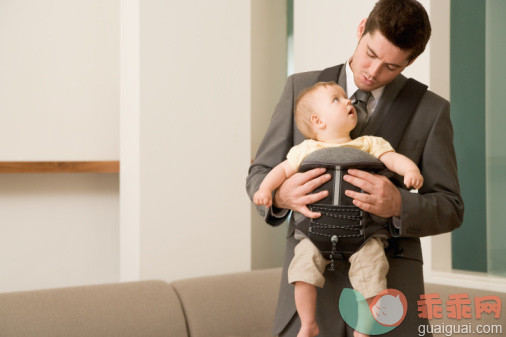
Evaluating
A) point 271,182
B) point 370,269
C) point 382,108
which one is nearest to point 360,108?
point 382,108

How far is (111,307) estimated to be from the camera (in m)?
2.37

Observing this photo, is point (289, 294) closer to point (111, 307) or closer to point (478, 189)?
point (111, 307)

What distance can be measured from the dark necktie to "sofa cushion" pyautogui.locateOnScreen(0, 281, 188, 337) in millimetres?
1373

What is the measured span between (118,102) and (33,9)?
2.00 ft

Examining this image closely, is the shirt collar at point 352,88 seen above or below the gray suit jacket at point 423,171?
above

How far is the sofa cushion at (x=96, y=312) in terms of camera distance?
2.19 meters

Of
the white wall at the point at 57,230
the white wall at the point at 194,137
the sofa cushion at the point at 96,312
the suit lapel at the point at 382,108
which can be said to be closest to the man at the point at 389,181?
the suit lapel at the point at 382,108

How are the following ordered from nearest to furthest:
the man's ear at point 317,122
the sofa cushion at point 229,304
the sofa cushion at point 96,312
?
1. the man's ear at point 317,122
2. the sofa cushion at point 96,312
3. the sofa cushion at point 229,304

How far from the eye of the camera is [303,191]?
4.31 ft

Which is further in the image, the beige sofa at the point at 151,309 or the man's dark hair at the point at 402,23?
the beige sofa at the point at 151,309

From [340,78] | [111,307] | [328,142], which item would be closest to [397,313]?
[328,142]

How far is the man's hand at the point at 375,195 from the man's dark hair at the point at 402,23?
0.31 meters

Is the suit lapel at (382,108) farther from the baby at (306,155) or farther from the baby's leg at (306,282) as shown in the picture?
the baby's leg at (306,282)

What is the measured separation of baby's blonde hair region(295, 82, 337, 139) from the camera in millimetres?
1412
